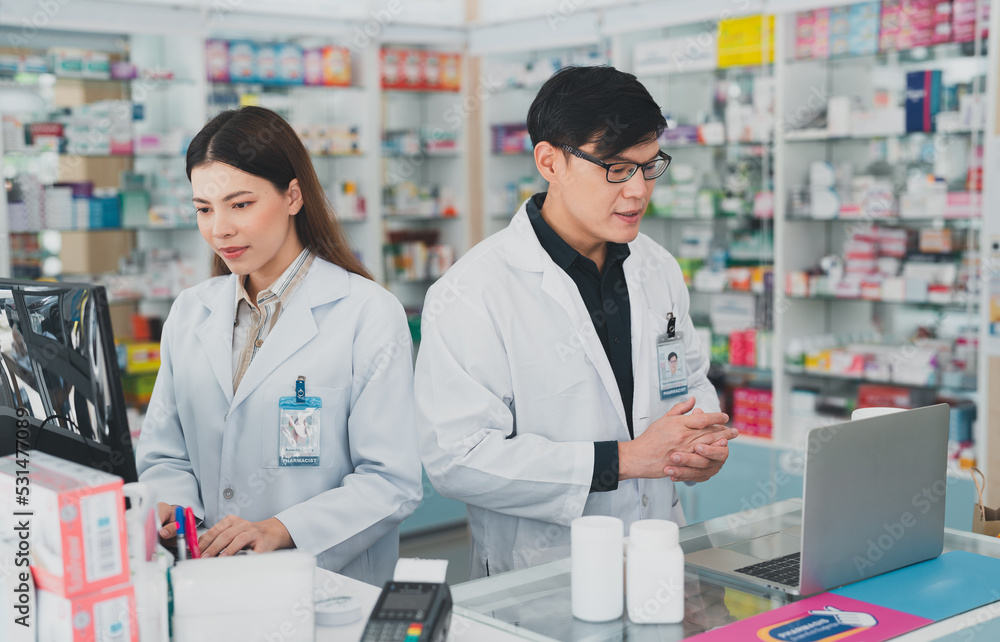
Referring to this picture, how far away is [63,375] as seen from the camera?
1.32 meters

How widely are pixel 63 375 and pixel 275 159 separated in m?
0.87

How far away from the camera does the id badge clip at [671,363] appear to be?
2271 mm

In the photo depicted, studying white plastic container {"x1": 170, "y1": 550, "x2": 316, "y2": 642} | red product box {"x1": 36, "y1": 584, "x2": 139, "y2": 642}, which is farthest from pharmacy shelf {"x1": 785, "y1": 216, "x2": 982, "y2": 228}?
red product box {"x1": 36, "y1": 584, "x2": 139, "y2": 642}

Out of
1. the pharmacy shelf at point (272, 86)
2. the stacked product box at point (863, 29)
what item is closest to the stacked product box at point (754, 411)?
the stacked product box at point (863, 29)

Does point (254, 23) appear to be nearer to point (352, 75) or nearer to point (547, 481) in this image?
point (352, 75)

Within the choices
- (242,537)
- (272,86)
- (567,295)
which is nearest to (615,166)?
(567,295)

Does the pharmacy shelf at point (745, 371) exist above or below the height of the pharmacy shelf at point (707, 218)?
below

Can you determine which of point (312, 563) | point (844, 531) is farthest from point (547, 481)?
point (312, 563)

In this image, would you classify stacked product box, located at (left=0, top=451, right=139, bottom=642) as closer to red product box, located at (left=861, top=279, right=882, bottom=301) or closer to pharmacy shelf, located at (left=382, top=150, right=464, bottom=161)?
red product box, located at (left=861, top=279, right=882, bottom=301)

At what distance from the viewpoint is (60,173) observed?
16.6 feet

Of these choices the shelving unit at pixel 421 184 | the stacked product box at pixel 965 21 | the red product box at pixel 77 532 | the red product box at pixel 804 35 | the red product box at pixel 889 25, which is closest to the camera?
the red product box at pixel 77 532

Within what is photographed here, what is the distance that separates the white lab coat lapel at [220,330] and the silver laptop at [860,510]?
41.0 inches

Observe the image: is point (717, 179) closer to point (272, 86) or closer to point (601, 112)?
point (272, 86)

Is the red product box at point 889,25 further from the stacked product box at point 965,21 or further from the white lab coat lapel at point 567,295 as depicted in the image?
the white lab coat lapel at point 567,295
